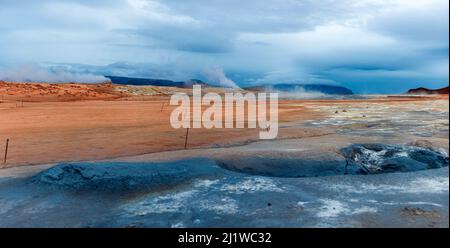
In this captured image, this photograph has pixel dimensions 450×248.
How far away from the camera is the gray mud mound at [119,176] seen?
31.0 feet

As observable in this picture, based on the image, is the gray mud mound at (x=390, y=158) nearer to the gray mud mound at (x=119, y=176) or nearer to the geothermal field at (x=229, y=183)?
the geothermal field at (x=229, y=183)

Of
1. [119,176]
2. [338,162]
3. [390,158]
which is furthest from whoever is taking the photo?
[390,158]

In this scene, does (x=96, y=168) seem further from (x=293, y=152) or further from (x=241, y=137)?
(x=241, y=137)

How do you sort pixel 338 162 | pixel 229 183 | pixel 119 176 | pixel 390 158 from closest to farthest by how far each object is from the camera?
pixel 229 183 < pixel 119 176 < pixel 338 162 < pixel 390 158

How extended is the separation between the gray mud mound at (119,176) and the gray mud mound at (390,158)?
3932mm

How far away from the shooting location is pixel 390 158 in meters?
12.1

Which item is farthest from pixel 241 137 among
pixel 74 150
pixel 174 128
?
pixel 74 150

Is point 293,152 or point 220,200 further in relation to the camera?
point 293,152

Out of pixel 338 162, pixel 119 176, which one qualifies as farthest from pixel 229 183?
pixel 338 162

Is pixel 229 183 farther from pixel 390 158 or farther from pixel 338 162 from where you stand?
pixel 390 158

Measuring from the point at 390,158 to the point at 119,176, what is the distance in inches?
282

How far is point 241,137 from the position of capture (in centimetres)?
1686

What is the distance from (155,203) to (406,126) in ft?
48.0

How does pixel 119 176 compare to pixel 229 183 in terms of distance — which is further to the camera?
pixel 119 176
